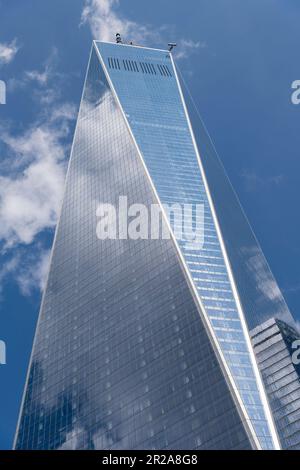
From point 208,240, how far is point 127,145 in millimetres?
53415

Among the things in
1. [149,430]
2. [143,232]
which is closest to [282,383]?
[149,430]

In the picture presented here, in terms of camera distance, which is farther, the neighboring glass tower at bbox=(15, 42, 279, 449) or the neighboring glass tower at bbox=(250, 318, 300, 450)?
the neighboring glass tower at bbox=(250, 318, 300, 450)

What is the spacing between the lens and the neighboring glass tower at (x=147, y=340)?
113m

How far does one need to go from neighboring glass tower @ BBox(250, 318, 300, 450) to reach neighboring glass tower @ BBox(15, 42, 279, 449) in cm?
664

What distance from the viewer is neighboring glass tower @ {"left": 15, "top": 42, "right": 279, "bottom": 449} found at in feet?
370

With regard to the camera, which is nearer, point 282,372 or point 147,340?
point 282,372

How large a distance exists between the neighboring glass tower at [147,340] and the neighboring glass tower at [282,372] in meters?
6.64

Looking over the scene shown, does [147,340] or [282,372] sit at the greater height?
[147,340]

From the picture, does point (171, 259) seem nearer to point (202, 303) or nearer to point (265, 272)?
point (202, 303)

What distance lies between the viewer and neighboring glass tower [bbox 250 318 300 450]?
118 meters

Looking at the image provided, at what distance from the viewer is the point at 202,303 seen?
426 feet

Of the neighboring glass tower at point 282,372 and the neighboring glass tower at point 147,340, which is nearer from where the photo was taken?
the neighboring glass tower at point 147,340

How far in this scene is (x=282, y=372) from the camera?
134 meters

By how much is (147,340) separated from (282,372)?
1004 inches
